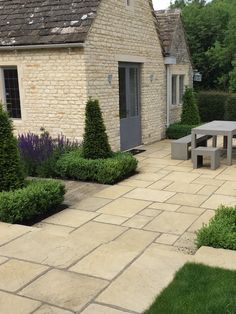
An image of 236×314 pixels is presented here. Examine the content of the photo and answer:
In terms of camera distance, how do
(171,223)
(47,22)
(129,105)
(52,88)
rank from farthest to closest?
1. (129,105)
2. (52,88)
3. (47,22)
4. (171,223)

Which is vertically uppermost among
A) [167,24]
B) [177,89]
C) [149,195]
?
[167,24]

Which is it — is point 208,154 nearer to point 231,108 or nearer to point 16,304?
point 16,304

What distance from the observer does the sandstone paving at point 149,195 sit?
7420 mm

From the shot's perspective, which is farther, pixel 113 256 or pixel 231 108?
pixel 231 108

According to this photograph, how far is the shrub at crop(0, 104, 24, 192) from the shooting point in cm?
654

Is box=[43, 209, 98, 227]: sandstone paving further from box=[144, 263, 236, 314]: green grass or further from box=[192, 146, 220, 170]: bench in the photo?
Answer: box=[192, 146, 220, 170]: bench

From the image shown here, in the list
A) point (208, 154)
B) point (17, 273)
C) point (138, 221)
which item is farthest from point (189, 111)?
point (17, 273)

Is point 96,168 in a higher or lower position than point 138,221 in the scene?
higher

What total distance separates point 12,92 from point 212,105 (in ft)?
37.2

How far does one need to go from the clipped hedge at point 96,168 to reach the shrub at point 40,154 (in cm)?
24

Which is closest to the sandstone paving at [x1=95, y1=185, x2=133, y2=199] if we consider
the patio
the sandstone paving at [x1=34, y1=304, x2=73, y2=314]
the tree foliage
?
the patio

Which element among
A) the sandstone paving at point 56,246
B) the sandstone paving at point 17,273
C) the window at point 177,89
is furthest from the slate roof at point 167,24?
the sandstone paving at point 17,273

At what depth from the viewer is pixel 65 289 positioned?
4004 millimetres

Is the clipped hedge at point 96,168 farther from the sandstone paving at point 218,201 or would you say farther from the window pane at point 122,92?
the window pane at point 122,92
